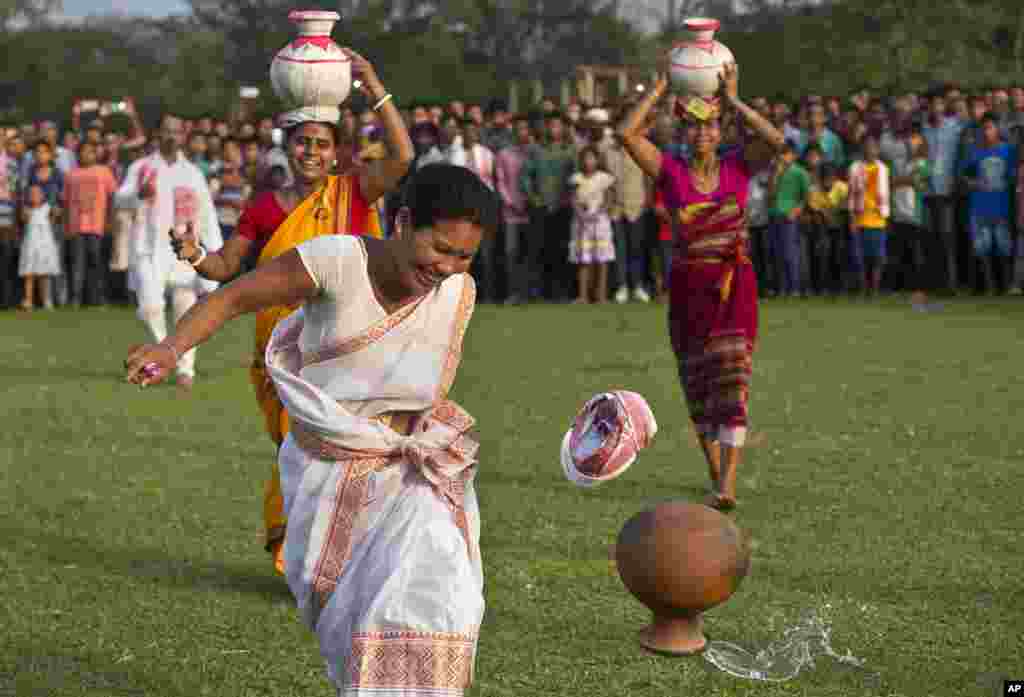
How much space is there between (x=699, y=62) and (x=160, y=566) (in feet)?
12.1

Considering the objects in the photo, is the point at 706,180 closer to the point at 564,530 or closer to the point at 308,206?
the point at 564,530

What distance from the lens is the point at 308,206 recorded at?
24.2ft

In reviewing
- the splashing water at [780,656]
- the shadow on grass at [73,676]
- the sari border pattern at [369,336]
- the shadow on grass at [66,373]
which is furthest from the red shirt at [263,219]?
the shadow on grass at [66,373]

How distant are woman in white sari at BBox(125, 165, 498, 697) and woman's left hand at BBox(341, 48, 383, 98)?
2433 millimetres

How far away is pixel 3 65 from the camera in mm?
71125

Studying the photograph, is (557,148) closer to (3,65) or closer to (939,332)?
(939,332)

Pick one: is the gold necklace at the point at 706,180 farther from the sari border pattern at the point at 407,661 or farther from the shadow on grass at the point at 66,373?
the shadow on grass at the point at 66,373

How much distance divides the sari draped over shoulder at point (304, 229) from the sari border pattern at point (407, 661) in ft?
9.25

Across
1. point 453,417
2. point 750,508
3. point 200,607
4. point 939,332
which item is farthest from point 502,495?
point 939,332

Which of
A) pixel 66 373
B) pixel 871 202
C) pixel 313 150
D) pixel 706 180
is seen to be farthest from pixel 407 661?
pixel 871 202

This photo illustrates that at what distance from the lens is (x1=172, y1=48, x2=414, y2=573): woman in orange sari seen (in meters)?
7.12

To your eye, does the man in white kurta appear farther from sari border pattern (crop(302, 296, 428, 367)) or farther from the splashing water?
sari border pattern (crop(302, 296, 428, 367))

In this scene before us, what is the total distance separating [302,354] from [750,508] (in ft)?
15.2

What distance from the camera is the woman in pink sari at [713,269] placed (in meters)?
9.24
